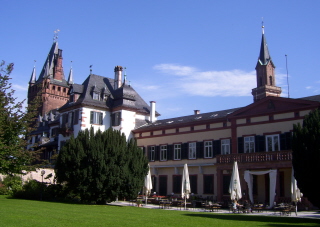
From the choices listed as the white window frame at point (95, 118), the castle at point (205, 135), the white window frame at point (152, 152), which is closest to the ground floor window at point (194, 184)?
the castle at point (205, 135)

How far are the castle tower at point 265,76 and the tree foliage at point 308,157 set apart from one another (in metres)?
45.6

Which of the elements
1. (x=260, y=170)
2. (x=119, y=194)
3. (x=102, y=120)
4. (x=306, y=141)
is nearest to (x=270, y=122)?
(x=260, y=170)

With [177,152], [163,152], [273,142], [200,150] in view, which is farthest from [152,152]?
[273,142]

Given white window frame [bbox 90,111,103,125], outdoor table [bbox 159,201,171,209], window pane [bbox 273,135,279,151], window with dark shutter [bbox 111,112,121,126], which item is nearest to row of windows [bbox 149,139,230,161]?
window pane [bbox 273,135,279,151]

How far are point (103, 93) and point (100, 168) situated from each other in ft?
57.2

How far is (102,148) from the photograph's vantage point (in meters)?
29.2

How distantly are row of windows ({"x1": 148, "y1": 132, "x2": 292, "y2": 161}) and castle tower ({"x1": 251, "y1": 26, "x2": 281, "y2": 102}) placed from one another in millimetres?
30704

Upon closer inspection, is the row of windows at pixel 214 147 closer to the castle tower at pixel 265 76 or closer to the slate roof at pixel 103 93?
the slate roof at pixel 103 93

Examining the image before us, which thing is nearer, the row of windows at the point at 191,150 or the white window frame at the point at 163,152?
the row of windows at the point at 191,150

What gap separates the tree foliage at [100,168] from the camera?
93.0 feet

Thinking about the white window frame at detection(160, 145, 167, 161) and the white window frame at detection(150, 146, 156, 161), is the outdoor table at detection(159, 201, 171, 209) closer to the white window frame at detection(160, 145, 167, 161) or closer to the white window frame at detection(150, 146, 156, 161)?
the white window frame at detection(160, 145, 167, 161)

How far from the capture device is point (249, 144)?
31844 millimetres

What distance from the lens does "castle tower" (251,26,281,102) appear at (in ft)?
213

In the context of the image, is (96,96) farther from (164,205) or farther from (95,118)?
(164,205)
